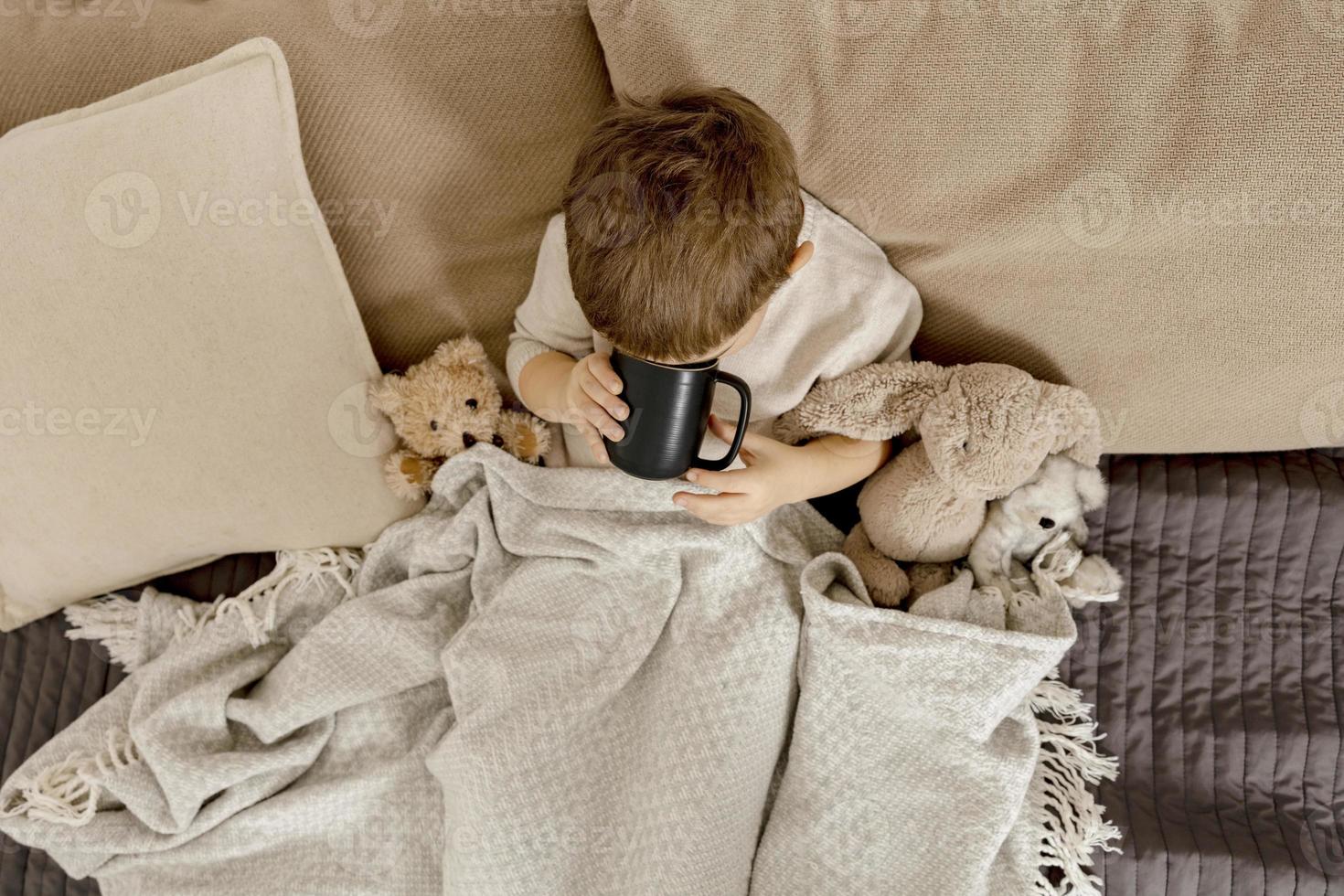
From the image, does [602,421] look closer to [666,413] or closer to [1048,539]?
[666,413]

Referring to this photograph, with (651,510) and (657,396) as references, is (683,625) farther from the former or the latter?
(657,396)

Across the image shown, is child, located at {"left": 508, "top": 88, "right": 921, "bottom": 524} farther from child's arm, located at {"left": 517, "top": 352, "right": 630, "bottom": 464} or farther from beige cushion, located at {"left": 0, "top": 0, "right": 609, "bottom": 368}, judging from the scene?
beige cushion, located at {"left": 0, "top": 0, "right": 609, "bottom": 368}

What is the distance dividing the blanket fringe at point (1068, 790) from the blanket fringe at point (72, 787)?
40.6 inches

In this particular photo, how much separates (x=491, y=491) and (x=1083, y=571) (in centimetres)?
72

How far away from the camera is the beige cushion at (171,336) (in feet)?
2.95

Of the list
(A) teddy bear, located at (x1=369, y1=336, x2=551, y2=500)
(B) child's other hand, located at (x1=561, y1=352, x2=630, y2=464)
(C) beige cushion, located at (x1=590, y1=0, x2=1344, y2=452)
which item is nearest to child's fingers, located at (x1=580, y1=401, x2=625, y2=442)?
(B) child's other hand, located at (x1=561, y1=352, x2=630, y2=464)

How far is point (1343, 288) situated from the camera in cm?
82

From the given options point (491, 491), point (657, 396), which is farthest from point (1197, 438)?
point (491, 491)

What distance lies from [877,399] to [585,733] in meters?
0.50

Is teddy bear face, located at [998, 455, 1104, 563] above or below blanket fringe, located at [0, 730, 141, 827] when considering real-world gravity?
above

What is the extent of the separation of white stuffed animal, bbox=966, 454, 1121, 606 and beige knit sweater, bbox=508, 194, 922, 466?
0.73ft

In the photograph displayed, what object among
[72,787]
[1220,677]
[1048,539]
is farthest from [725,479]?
[72,787]

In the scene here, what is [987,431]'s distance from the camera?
35.8 inches

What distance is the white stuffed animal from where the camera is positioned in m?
0.96
